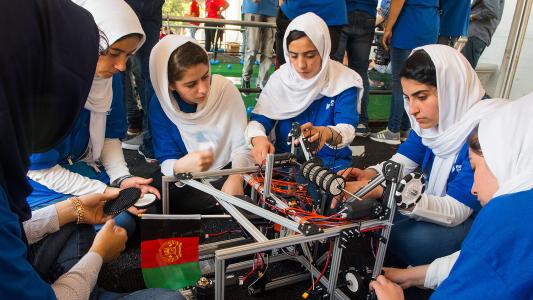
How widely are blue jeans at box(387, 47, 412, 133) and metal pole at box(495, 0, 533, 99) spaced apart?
616 mm

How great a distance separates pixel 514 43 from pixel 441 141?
1605 millimetres

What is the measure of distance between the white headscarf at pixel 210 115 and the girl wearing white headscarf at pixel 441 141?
2.07 feet

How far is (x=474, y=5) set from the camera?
3.09m

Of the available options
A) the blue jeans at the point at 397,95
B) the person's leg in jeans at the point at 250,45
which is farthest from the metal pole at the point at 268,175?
the person's leg in jeans at the point at 250,45

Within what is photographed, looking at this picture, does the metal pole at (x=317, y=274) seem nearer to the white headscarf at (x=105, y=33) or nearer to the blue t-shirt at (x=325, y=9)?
the white headscarf at (x=105, y=33)

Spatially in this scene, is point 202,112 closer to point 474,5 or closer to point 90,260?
point 90,260

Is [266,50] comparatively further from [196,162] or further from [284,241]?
[284,241]

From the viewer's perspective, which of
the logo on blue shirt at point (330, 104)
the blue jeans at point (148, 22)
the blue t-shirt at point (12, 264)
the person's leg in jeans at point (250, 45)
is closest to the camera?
the blue t-shirt at point (12, 264)

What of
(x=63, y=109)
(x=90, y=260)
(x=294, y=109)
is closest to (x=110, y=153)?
(x=90, y=260)

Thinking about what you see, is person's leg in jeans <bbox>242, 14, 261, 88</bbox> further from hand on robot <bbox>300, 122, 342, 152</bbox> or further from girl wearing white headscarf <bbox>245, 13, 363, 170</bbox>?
hand on robot <bbox>300, 122, 342, 152</bbox>

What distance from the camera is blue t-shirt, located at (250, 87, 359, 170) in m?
1.77

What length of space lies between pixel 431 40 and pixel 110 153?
7.36ft

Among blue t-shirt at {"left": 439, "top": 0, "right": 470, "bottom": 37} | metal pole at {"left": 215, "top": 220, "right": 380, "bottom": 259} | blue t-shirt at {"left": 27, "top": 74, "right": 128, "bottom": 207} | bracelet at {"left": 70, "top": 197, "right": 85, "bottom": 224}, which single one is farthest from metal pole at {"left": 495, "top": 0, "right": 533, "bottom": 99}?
bracelet at {"left": 70, "top": 197, "right": 85, "bottom": 224}

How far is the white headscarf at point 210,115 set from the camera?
5.24ft
